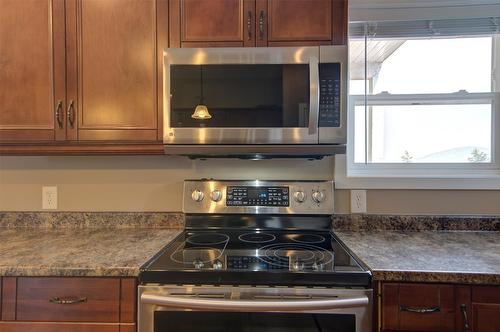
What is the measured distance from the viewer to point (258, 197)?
1.55m

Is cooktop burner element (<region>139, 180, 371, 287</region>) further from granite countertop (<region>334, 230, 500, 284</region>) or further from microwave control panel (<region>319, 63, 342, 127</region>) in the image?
microwave control panel (<region>319, 63, 342, 127</region>)

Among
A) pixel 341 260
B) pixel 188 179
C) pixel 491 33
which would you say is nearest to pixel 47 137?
pixel 188 179

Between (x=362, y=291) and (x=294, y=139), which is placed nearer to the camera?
(x=362, y=291)

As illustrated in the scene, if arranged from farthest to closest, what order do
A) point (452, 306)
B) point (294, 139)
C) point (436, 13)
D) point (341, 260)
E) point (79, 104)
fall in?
point (436, 13) → point (79, 104) → point (294, 139) → point (341, 260) → point (452, 306)

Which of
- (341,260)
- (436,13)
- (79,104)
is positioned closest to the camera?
(341,260)

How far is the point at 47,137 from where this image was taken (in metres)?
1.40

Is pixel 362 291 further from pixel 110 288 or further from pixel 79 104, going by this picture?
pixel 79 104

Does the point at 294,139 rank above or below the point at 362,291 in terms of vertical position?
above

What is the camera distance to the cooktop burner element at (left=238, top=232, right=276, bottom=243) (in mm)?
1452

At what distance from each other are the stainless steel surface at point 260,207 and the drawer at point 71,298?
0.57 metres

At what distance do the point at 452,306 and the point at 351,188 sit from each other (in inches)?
28.3

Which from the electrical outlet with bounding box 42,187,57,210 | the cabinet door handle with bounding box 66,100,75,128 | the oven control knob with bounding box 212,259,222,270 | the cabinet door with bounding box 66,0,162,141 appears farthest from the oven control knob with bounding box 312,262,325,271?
the electrical outlet with bounding box 42,187,57,210

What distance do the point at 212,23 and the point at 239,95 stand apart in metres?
0.37

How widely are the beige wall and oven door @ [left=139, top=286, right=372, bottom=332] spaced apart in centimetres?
70
